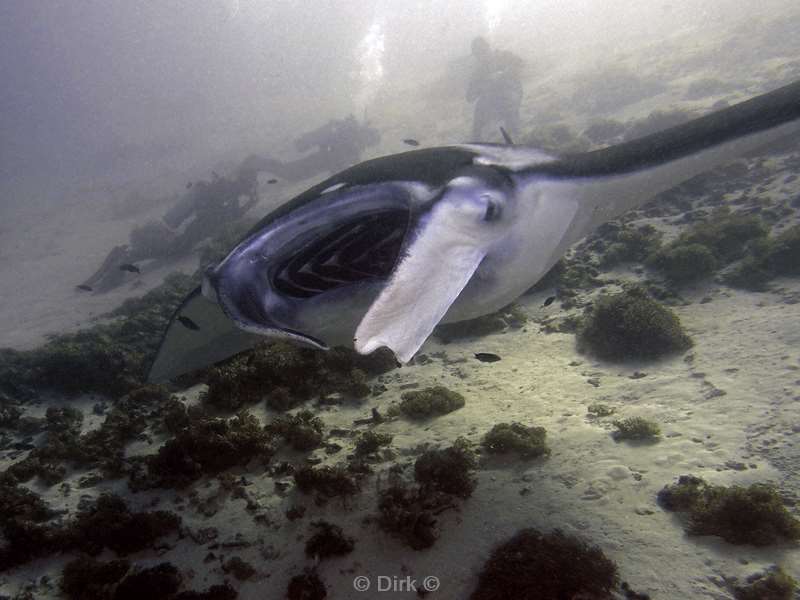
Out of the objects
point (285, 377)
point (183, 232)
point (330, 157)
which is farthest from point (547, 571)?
point (330, 157)

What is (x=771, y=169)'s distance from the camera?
28.0ft

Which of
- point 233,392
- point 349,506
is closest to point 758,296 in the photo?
point 349,506

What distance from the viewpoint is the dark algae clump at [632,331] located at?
16.5 ft

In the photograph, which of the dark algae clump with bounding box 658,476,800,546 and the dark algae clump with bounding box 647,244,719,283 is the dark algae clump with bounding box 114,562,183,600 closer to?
the dark algae clump with bounding box 658,476,800,546

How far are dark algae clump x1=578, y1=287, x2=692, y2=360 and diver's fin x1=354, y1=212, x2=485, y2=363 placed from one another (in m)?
3.95

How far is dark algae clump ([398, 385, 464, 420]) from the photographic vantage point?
4441mm

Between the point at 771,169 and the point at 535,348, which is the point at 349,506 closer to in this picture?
the point at 535,348

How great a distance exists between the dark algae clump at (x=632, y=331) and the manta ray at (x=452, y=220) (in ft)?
8.92

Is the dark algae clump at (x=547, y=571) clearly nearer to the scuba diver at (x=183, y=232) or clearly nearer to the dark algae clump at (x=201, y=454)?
the dark algae clump at (x=201, y=454)

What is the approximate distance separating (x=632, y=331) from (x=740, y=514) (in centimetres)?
259

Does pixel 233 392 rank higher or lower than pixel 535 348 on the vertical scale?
lower

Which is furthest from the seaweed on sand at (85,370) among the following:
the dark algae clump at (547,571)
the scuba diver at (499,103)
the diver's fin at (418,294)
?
the scuba diver at (499,103)

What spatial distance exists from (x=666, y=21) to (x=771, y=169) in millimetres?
29253

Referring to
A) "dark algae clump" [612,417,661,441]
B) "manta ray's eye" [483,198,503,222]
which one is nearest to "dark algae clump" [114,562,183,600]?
"manta ray's eye" [483,198,503,222]
